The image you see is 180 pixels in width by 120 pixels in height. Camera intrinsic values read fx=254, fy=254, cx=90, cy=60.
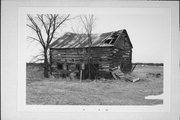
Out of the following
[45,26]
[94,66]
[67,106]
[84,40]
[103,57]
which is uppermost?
[45,26]

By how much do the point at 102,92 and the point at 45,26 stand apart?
982 mm

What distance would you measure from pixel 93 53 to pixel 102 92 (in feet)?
1.48

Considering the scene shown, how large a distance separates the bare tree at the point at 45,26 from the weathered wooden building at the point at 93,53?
0.08 m

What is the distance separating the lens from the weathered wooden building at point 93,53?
2.85m

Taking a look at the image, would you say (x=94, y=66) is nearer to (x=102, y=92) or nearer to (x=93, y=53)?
(x=93, y=53)

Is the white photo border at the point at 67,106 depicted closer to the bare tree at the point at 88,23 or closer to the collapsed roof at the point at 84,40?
the bare tree at the point at 88,23

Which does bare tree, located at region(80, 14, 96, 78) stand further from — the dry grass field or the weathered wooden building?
the dry grass field

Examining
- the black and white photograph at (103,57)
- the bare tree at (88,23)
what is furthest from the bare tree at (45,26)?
the bare tree at (88,23)

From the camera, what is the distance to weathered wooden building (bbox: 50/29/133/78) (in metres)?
2.85

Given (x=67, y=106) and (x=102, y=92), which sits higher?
(x=102, y=92)

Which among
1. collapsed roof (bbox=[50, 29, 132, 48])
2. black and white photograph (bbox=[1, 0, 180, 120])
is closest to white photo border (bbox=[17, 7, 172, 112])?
black and white photograph (bbox=[1, 0, 180, 120])

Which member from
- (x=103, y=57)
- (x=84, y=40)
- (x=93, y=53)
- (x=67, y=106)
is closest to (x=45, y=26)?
(x=84, y=40)

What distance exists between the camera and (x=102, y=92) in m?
2.84

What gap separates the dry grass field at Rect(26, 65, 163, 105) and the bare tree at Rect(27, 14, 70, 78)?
0.66ft
